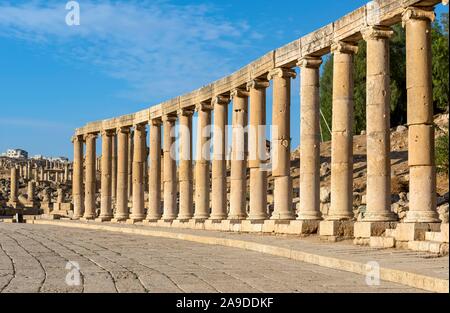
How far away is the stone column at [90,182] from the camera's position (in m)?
50.2

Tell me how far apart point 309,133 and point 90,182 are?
26883mm

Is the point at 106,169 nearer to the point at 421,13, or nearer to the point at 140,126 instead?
the point at 140,126

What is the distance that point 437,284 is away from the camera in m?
12.0

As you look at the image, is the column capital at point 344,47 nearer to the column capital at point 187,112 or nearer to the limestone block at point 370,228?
the limestone block at point 370,228

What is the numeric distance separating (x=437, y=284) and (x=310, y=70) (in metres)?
15.8

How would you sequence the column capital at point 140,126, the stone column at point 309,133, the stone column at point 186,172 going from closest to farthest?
the stone column at point 309,133, the stone column at point 186,172, the column capital at point 140,126

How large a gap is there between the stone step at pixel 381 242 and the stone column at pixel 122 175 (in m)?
27.9

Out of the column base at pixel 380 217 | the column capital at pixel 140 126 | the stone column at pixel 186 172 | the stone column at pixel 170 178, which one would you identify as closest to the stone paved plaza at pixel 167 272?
the column base at pixel 380 217

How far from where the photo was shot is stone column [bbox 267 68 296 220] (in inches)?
1136

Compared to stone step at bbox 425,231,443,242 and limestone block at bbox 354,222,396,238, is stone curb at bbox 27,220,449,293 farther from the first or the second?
stone step at bbox 425,231,443,242

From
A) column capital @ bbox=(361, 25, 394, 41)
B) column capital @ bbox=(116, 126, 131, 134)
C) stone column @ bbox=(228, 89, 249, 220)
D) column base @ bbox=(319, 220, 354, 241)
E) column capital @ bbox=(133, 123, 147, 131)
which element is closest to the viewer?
column capital @ bbox=(361, 25, 394, 41)

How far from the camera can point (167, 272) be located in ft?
48.8

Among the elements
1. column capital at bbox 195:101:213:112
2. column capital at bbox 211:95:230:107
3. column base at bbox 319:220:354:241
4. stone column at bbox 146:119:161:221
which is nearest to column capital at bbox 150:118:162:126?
stone column at bbox 146:119:161:221

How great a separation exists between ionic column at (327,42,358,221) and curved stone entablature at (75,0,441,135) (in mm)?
583
